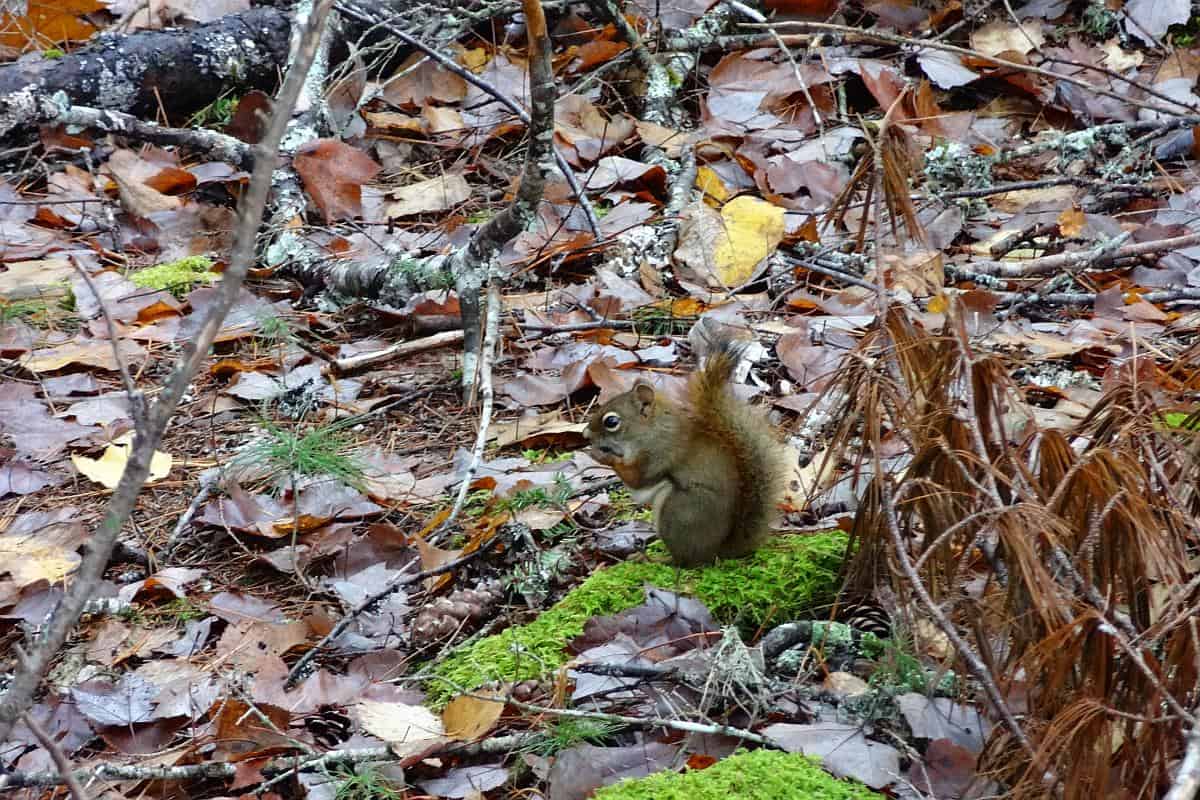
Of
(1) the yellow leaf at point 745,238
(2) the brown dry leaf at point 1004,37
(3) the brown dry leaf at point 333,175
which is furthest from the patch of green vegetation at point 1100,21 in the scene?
(3) the brown dry leaf at point 333,175

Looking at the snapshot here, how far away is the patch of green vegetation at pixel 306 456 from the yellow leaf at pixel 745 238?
1426 mm

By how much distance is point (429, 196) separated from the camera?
191 inches

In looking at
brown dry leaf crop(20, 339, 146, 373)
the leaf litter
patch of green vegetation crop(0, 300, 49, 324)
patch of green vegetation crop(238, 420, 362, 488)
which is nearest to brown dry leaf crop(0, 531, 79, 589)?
the leaf litter

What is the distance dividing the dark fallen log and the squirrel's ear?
3.17 metres

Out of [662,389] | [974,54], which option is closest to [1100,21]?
[974,54]

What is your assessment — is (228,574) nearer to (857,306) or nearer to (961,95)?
(857,306)

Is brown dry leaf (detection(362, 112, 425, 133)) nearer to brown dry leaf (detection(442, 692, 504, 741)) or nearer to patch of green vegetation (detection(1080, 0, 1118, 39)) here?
patch of green vegetation (detection(1080, 0, 1118, 39))

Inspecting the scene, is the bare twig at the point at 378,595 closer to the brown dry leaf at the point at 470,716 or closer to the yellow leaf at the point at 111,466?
the brown dry leaf at the point at 470,716

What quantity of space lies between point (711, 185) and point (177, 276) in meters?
2.01

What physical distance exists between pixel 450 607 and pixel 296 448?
2.70 ft

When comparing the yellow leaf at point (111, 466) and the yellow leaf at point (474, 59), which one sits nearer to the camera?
the yellow leaf at point (111, 466)

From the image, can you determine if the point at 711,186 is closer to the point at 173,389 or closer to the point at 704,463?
the point at 704,463

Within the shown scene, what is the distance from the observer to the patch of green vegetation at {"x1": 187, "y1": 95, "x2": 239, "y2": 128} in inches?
213

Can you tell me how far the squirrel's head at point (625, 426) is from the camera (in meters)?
2.90
